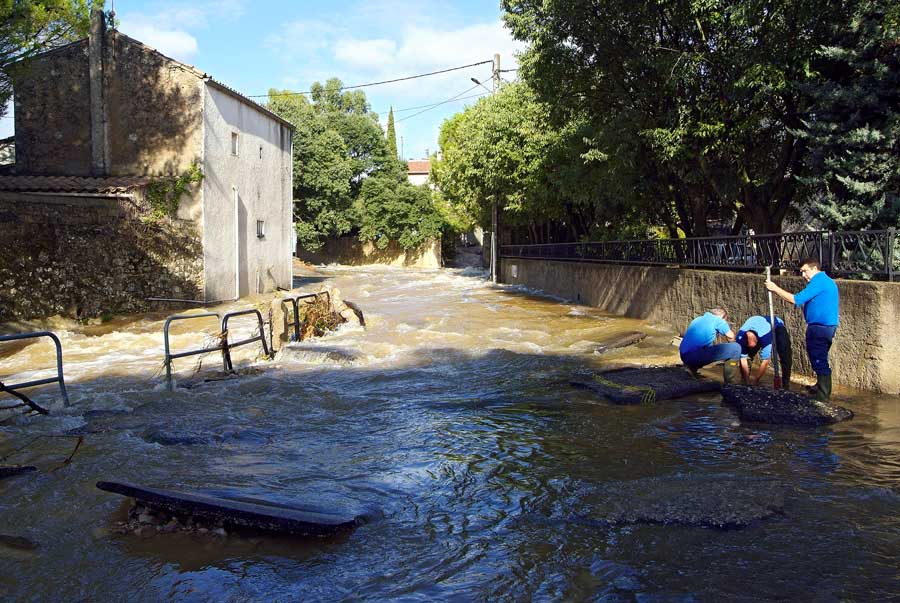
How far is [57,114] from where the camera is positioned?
21500 mm

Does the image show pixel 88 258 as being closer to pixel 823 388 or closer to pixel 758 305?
pixel 758 305

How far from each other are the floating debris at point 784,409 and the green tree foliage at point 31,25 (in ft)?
48.0

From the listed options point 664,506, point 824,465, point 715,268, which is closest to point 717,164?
point 715,268

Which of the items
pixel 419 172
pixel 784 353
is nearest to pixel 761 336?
pixel 784 353

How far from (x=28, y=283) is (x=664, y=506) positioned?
17258 mm

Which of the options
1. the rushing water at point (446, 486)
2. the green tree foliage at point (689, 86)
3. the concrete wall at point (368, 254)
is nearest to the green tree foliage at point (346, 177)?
the concrete wall at point (368, 254)

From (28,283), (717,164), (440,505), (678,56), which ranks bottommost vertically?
(440,505)

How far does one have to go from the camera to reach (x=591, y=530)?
4.76 metres

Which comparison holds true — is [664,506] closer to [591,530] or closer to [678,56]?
[591,530]

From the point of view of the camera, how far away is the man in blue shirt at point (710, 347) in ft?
30.0

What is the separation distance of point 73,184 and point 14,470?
1592 cm

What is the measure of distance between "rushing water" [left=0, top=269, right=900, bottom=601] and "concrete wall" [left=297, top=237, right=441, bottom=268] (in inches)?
1717

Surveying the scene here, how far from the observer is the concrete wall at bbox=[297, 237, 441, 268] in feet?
179

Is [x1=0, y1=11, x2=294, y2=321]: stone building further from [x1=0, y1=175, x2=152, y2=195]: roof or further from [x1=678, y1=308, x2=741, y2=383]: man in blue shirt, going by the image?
[x1=678, y1=308, x2=741, y2=383]: man in blue shirt
